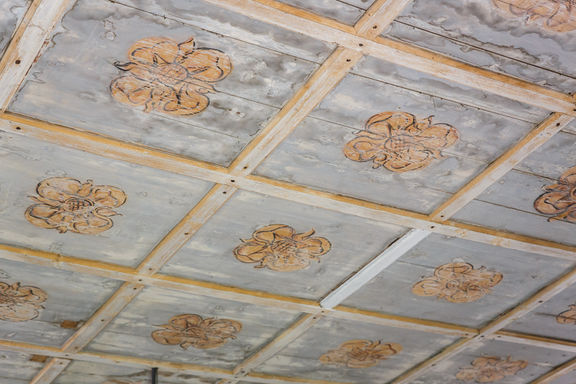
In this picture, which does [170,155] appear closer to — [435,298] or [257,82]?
[257,82]

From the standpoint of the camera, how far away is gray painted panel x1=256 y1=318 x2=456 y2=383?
7496mm

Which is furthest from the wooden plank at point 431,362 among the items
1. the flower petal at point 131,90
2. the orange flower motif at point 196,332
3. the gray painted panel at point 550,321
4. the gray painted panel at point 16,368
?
the flower petal at point 131,90

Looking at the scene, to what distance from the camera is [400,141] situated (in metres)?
5.21

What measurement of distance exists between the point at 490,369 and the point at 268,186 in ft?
14.0

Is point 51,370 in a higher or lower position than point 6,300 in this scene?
lower

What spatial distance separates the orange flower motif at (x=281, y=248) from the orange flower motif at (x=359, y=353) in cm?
170

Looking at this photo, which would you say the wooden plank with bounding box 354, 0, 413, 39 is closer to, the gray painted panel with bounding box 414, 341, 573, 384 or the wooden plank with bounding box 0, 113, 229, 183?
the wooden plank with bounding box 0, 113, 229, 183

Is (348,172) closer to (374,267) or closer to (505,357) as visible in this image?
(374,267)

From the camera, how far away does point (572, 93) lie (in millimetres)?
4941

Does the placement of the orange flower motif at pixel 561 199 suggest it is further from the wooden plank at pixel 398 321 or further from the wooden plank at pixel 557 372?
the wooden plank at pixel 557 372

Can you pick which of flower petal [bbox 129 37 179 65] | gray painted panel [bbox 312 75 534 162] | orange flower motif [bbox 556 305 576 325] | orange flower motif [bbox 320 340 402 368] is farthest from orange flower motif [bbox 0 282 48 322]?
orange flower motif [bbox 556 305 576 325]

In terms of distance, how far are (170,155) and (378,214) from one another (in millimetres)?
1697

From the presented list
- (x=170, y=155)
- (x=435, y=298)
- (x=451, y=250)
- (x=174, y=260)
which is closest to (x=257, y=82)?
(x=170, y=155)

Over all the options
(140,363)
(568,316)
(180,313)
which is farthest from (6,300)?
(568,316)
